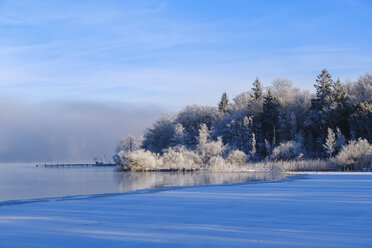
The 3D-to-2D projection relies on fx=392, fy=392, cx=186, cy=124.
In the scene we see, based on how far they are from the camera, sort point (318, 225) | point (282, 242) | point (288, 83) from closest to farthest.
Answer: point (282, 242) → point (318, 225) → point (288, 83)

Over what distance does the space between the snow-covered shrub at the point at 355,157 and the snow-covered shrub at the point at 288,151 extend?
772 centimetres

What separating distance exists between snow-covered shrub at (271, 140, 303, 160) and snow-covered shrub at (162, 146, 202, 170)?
8.88 m

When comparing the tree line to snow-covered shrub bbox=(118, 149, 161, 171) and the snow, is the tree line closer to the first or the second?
snow-covered shrub bbox=(118, 149, 161, 171)

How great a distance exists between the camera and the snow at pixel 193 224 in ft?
18.5

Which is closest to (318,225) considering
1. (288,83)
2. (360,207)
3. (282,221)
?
(282,221)

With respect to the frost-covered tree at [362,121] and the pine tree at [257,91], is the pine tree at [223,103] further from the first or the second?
the frost-covered tree at [362,121]

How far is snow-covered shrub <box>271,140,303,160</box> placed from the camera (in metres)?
41.9

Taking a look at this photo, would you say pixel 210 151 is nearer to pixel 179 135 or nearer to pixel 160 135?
pixel 179 135

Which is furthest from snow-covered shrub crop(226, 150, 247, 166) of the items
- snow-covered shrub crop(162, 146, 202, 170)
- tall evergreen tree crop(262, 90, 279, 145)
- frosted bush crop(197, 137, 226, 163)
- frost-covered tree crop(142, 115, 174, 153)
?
frost-covered tree crop(142, 115, 174, 153)

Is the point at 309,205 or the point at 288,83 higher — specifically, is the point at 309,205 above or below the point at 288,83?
below

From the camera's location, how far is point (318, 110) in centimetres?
4534

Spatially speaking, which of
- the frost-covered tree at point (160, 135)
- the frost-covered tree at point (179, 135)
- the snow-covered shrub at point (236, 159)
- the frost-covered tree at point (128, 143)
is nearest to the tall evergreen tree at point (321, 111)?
the snow-covered shrub at point (236, 159)

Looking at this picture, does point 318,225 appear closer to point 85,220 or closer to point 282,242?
point 282,242

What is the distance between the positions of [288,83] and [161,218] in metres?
54.4
